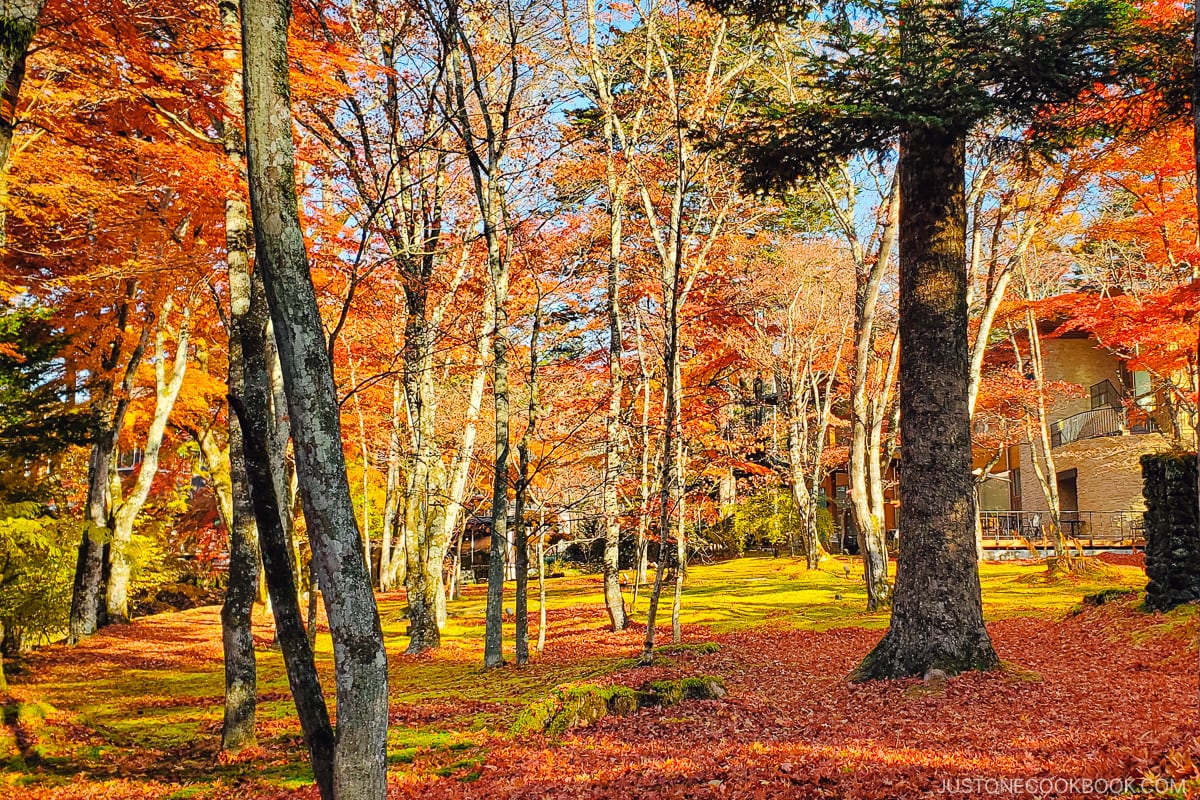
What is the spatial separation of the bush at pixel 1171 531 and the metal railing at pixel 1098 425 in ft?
55.6

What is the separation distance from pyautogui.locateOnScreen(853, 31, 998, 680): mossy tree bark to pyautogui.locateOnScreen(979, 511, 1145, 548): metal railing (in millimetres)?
17688

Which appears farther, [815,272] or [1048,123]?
[815,272]

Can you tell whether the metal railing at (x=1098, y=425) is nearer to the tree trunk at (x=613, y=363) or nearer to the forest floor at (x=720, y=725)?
the forest floor at (x=720, y=725)

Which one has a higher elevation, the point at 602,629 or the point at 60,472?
the point at 60,472

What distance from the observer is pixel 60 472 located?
63.3 ft

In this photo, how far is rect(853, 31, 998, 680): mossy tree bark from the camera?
7738 mm

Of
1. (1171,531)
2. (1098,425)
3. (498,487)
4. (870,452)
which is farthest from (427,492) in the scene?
(1098,425)

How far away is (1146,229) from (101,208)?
1808cm

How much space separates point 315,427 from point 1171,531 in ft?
33.4

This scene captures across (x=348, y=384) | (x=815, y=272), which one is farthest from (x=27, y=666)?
(x=815, y=272)

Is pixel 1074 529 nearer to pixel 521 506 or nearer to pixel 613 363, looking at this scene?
pixel 613 363

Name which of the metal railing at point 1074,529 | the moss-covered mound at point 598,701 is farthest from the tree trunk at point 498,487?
the metal railing at point 1074,529

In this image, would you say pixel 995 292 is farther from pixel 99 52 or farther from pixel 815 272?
pixel 99 52

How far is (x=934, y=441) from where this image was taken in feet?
26.2
